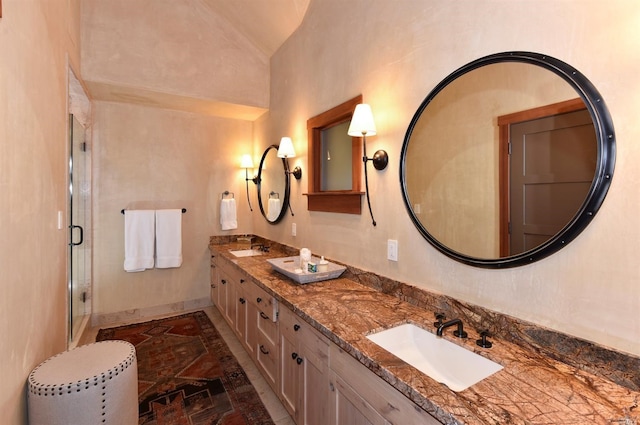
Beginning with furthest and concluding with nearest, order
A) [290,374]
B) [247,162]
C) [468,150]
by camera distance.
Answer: [247,162]
[290,374]
[468,150]

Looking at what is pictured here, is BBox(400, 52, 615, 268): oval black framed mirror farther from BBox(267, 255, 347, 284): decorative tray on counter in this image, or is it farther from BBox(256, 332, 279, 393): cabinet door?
BBox(256, 332, 279, 393): cabinet door

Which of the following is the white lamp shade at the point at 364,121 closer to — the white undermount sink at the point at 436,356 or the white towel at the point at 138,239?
the white undermount sink at the point at 436,356

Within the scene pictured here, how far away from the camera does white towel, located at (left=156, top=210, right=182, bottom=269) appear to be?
140 inches

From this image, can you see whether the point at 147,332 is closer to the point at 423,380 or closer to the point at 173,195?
the point at 173,195

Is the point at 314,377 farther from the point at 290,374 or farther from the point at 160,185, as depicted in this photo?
the point at 160,185

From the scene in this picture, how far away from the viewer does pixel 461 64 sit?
1439 millimetres

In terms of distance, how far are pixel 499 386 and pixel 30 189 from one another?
2.09 metres

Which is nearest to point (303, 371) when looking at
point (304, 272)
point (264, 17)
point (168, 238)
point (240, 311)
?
point (304, 272)

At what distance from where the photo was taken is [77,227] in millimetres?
3021

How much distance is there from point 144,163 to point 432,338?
11.5ft

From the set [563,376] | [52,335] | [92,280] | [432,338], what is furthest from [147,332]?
[563,376]

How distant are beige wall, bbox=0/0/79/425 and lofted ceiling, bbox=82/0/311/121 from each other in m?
0.83


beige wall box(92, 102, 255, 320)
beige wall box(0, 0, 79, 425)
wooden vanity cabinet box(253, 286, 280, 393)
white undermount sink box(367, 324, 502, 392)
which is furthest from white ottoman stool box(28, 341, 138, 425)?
beige wall box(92, 102, 255, 320)

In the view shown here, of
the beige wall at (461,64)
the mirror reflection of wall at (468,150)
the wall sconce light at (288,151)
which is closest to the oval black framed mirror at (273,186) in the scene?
the wall sconce light at (288,151)
